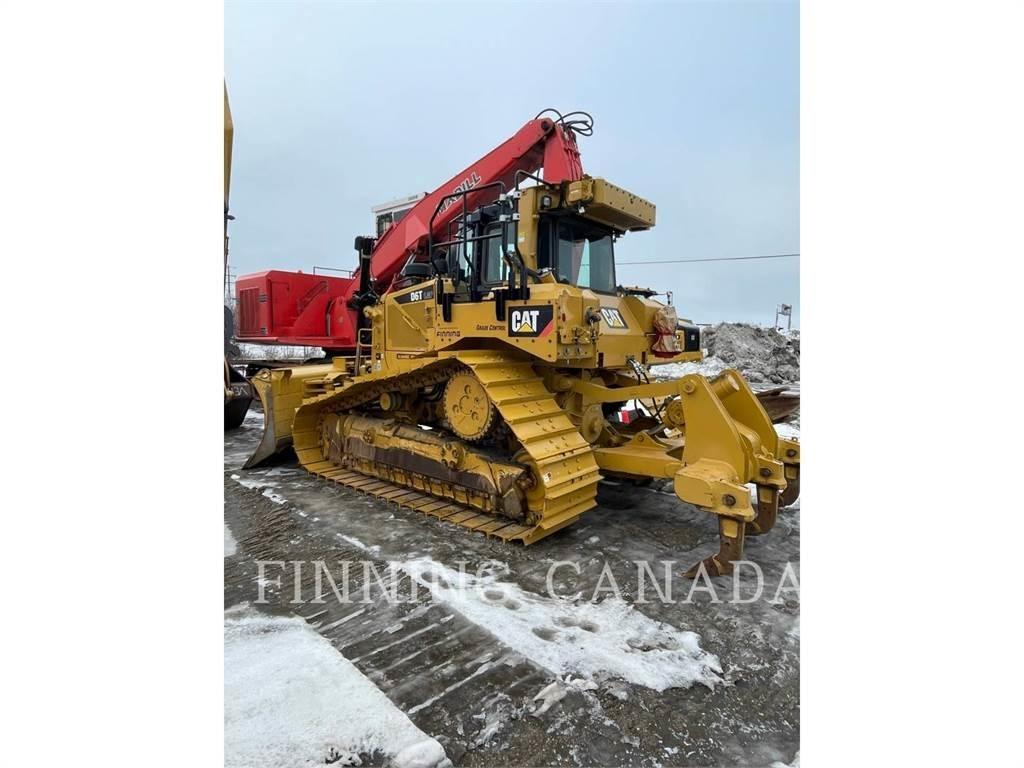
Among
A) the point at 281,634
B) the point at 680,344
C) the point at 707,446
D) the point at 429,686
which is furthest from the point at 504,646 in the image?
the point at 680,344

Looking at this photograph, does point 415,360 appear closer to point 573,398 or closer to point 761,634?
point 573,398

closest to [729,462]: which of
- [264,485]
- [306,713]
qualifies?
[306,713]

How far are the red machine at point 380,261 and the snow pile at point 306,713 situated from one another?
390 cm

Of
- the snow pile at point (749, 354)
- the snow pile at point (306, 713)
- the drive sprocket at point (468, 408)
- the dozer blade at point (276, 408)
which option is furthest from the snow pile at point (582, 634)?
the snow pile at point (749, 354)

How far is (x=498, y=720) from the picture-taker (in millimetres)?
2545

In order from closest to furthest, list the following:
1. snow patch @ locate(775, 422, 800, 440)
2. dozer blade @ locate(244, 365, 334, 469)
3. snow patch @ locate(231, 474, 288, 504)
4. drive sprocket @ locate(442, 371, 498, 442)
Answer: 1. drive sprocket @ locate(442, 371, 498, 442)
2. snow patch @ locate(231, 474, 288, 504)
3. dozer blade @ locate(244, 365, 334, 469)
4. snow patch @ locate(775, 422, 800, 440)

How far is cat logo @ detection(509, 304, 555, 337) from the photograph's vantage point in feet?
15.6

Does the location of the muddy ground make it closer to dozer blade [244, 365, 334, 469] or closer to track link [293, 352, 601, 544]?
track link [293, 352, 601, 544]

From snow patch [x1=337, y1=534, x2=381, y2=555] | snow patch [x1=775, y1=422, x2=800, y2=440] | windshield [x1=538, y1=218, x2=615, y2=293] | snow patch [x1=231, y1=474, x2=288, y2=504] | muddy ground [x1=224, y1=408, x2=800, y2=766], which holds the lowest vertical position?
muddy ground [x1=224, y1=408, x2=800, y2=766]

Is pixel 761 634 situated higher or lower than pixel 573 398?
lower

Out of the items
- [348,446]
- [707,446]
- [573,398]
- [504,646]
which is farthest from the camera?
[348,446]

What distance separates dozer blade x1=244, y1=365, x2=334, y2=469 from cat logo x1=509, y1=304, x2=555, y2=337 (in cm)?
387

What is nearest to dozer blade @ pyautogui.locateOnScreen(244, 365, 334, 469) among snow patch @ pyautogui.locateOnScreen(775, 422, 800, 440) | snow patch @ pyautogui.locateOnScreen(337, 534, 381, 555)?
snow patch @ pyautogui.locateOnScreen(337, 534, 381, 555)

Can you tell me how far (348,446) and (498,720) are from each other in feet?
15.6
